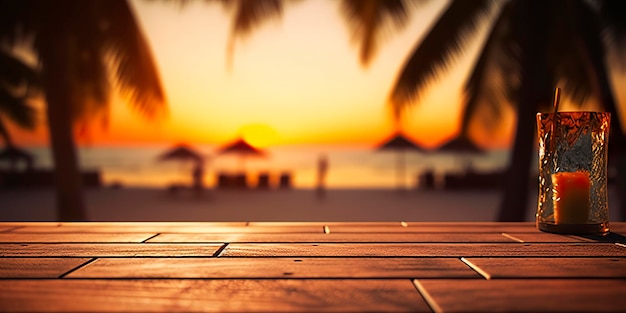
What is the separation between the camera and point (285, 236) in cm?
142

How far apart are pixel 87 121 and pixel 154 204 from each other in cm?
318

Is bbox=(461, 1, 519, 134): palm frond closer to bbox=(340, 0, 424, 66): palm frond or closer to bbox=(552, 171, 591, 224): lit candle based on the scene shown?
bbox=(340, 0, 424, 66): palm frond

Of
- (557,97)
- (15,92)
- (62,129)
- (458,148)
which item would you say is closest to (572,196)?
(557,97)

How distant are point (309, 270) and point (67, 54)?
6.30m

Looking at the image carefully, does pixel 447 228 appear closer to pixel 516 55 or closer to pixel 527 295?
pixel 527 295

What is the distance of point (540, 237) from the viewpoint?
138 centimetres

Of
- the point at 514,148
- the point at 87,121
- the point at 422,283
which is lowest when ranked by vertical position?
the point at 422,283

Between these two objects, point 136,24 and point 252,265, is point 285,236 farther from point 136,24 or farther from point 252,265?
point 136,24

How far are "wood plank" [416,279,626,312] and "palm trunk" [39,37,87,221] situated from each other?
6.17 meters

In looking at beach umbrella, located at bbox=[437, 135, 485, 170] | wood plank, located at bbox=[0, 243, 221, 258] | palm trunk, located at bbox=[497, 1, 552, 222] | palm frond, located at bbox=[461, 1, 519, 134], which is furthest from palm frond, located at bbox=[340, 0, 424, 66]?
beach umbrella, located at bbox=[437, 135, 485, 170]

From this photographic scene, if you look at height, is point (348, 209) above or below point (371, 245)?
below

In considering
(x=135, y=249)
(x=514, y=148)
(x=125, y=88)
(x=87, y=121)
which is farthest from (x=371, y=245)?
(x=87, y=121)

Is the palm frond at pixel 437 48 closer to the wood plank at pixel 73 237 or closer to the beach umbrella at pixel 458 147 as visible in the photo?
the wood plank at pixel 73 237

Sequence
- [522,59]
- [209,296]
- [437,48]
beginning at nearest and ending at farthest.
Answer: [209,296], [522,59], [437,48]
